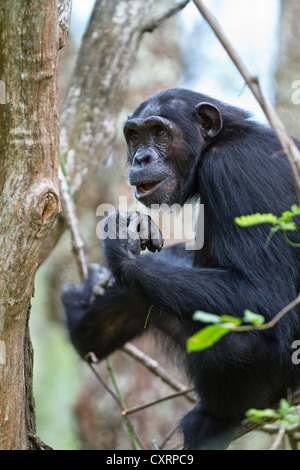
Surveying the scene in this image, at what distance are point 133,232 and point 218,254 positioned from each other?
0.71 meters

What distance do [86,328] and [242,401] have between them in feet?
7.67

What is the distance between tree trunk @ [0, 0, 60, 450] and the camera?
311 centimetres

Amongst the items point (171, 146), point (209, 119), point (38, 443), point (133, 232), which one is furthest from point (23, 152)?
point (209, 119)

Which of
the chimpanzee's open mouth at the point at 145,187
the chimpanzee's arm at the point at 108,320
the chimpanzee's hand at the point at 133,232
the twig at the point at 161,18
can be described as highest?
the twig at the point at 161,18

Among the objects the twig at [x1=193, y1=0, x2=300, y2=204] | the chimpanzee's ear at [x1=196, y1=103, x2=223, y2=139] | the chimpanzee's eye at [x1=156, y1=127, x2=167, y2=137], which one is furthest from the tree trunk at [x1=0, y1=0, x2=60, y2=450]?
the chimpanzee's ear at [x1=196, y1=103, x2=223, y2=139]

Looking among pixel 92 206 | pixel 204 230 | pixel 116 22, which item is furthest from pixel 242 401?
pixel 92 206

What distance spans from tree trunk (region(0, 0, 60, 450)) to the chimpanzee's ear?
2151mm

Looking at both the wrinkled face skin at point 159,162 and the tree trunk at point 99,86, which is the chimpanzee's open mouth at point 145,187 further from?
the tree trunk at point 99,86

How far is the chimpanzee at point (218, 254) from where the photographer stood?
4.38 metres

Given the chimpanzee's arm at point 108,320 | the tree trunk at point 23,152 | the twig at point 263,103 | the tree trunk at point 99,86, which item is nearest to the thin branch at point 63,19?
the tree trunk at point 23,152

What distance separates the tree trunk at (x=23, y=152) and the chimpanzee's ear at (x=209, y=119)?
2151 mm

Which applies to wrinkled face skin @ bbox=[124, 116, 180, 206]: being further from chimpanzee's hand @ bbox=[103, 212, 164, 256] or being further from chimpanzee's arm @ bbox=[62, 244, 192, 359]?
chimpanzee's arm @ bbox=[62, 244, 192, 359]

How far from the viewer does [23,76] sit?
10.4ft

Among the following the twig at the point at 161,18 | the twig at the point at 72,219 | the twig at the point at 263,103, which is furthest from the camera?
the twig at the point at 161,18
